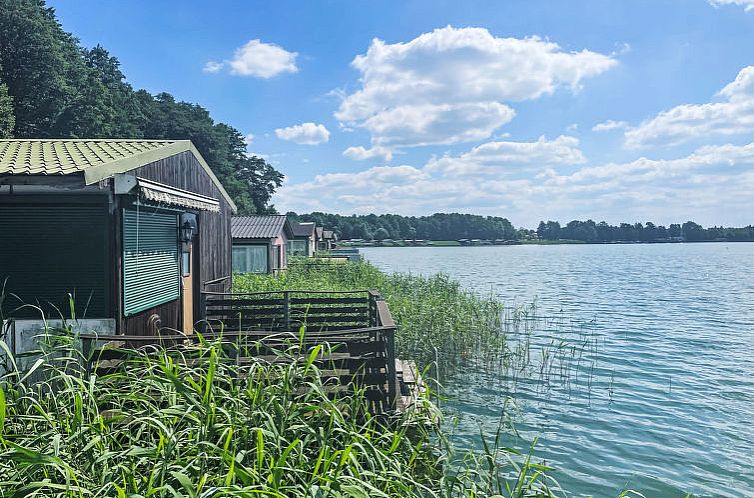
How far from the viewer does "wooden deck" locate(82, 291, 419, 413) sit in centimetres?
455

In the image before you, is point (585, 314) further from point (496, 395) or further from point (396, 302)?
point (496, 395)

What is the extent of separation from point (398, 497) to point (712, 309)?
25.1 m

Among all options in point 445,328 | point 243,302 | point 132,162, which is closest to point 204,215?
point 243,302

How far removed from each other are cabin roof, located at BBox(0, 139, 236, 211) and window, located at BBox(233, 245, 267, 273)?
51.5 feet

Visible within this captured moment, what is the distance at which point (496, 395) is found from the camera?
33.2ft

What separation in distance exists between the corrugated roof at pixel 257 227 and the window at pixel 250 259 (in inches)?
22.0

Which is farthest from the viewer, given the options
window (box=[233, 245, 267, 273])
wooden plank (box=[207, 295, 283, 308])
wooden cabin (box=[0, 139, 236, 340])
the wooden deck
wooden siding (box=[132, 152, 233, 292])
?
window (box=[233, 245, 267, 273])

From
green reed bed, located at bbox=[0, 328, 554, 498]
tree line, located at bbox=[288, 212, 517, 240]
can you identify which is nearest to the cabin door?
green reed bed, located at bbox=[0, 328, 554, 498]

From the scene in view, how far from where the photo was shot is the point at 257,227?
27.4 m

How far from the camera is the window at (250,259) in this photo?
25.1 meters

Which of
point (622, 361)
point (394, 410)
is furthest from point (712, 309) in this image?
point (394, 410)

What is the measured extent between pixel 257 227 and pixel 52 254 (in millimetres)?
21020

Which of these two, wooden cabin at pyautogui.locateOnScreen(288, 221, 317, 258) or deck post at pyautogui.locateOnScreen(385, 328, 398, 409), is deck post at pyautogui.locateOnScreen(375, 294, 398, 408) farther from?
wooden cabin at pyautogui.locateOnScreen(288, 221, 317, 258)

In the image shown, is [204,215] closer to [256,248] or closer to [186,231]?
[186,231]
